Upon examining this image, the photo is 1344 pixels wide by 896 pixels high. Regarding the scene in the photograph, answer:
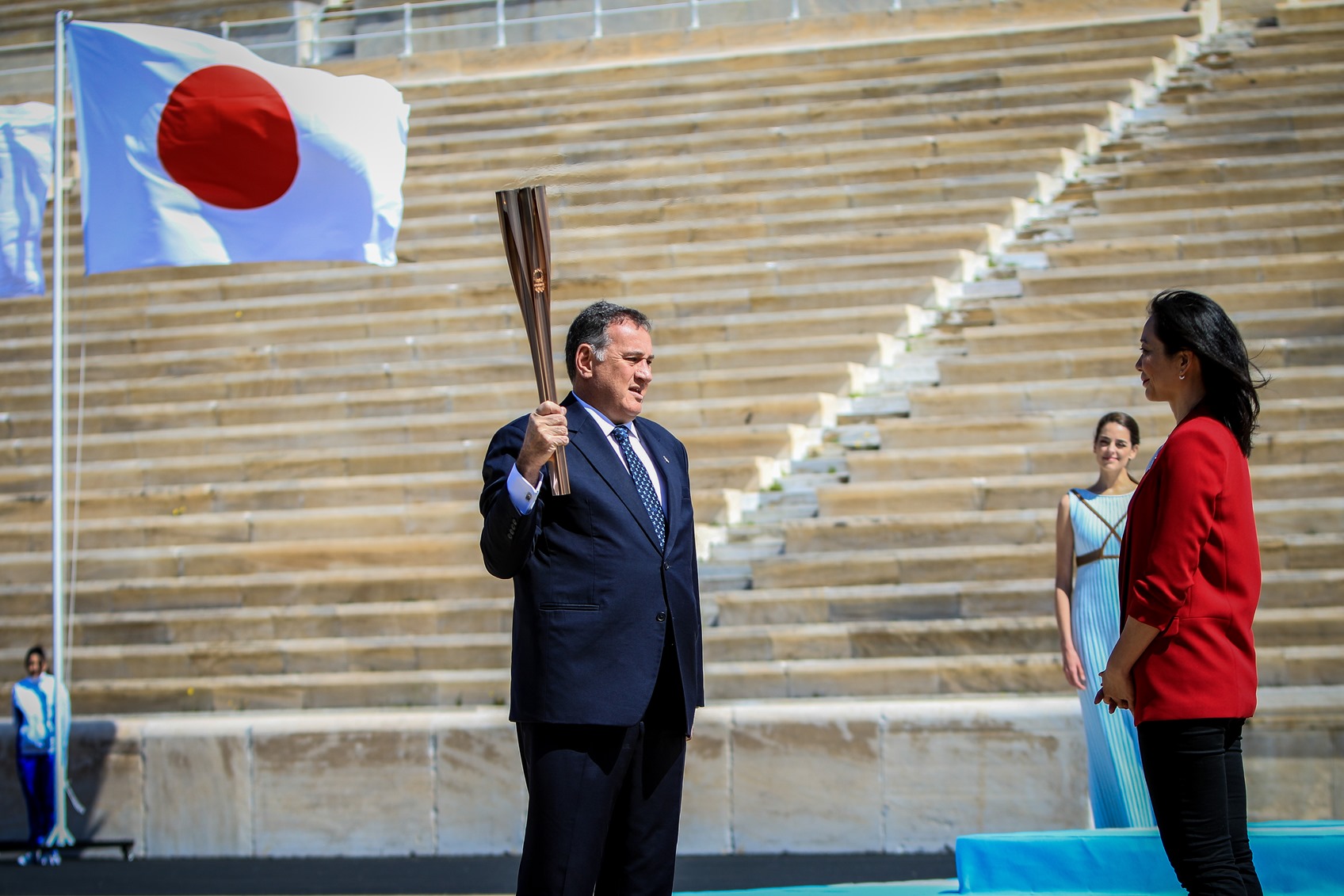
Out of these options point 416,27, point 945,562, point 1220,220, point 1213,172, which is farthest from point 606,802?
point 416,27

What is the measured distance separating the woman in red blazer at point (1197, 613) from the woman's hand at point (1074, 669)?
2.26 m

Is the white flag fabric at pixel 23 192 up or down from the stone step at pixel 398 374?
up

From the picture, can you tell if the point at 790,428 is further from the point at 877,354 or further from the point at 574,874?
the point at 574,874

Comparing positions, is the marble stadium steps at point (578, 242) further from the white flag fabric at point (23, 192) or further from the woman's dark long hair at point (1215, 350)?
the woman's dark long hair at point (1215, 350)

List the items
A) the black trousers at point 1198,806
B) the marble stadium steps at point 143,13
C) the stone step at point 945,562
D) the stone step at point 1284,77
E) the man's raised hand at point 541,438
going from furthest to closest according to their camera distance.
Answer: the marble stadium steps at point 143,13 < the stone step at point 1284,77 < the stone step at point 945,562 < the man's raised hand at point 541,438 < the black trousers at point 1198,806

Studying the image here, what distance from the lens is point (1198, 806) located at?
3188 mm

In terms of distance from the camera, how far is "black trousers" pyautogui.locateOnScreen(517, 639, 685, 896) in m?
3.61

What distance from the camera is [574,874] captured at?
142 inches

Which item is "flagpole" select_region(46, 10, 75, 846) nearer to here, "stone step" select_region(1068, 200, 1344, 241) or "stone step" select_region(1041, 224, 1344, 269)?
"stone step" select_region(1041, 224, 1344, 269)

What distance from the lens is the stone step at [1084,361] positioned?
30.3 feet

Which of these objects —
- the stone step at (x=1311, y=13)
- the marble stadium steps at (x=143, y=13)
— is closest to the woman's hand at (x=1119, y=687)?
the stone step at (x=1311, y=13)

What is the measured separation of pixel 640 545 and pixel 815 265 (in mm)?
7542

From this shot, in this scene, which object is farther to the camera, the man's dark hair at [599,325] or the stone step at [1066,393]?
the stone step at [1066,393]

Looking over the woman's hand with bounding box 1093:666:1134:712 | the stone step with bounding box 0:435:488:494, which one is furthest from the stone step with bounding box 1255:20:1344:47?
the woman's hand with bounding box 1093:666:1134:712
